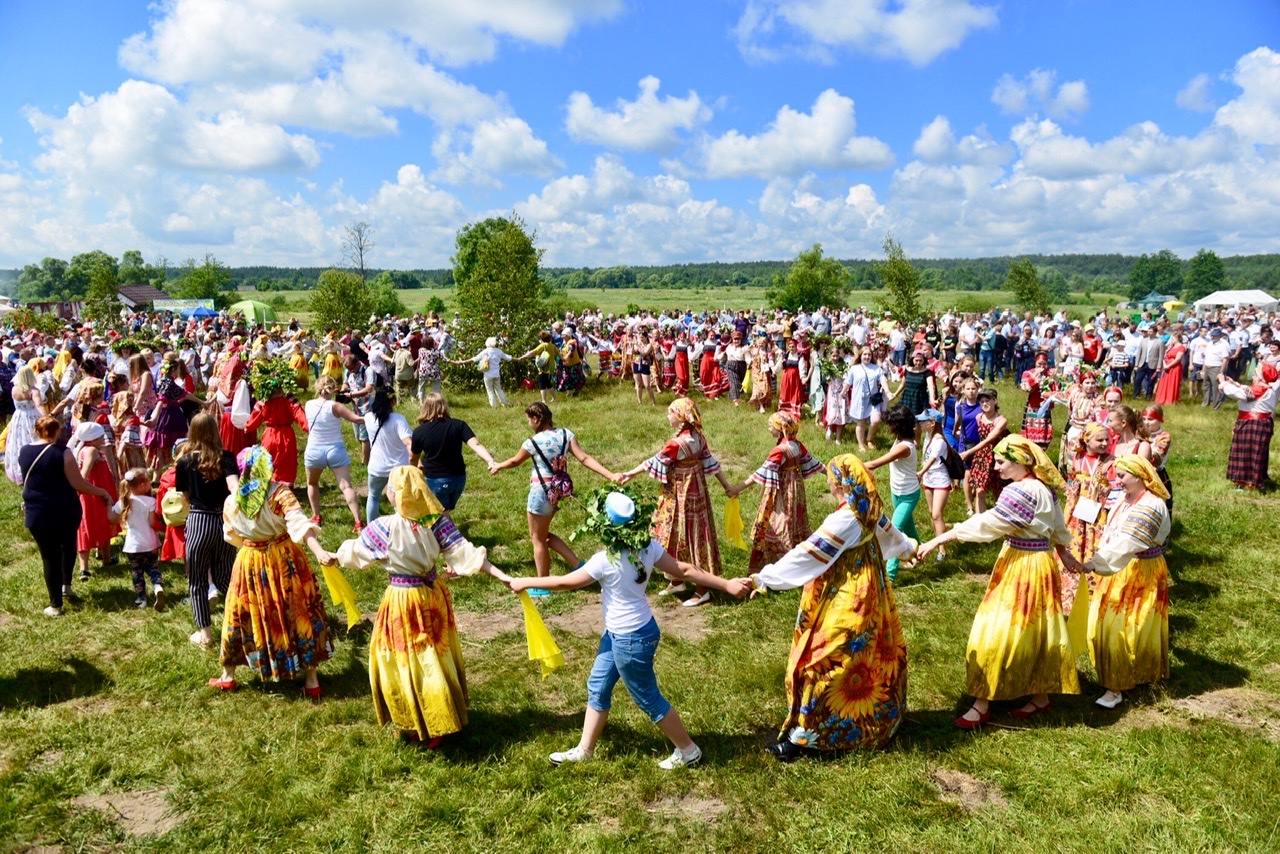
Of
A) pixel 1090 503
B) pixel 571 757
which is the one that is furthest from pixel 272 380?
pixel 1090 503

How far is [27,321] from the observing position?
31.7m

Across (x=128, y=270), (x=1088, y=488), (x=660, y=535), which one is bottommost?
(x=660, y=535)

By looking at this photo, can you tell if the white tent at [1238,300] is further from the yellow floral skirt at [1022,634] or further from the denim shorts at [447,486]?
the denim shorts at [447,486]

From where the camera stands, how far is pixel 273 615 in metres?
5.95

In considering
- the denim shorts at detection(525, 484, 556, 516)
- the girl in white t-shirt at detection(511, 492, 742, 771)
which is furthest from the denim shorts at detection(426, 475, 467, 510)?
the girl in white t-shirt at detection(511, 492, 742, 771)

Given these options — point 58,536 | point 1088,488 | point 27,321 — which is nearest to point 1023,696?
point 1088,488

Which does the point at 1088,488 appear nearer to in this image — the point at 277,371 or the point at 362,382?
the point at 277,371

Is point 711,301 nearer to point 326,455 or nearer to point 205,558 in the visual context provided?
point 326,455

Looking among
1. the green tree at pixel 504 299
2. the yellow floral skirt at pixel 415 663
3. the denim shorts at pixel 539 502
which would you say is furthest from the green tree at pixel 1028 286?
the yellow floral skirt at pixel 415 663

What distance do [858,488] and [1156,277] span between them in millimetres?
132379

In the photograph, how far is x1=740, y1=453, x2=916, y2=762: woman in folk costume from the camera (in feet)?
16.1

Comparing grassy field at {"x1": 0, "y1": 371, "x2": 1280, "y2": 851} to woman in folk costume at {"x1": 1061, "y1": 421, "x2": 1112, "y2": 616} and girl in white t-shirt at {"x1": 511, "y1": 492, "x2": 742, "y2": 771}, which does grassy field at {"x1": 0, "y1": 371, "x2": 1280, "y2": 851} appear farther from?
woman in folk costume at {"x1": 1061, "y1": 421, "x2": 1112, "y2": 616}

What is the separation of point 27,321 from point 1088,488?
3787 cm

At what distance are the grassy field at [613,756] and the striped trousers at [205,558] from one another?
0.42 m
